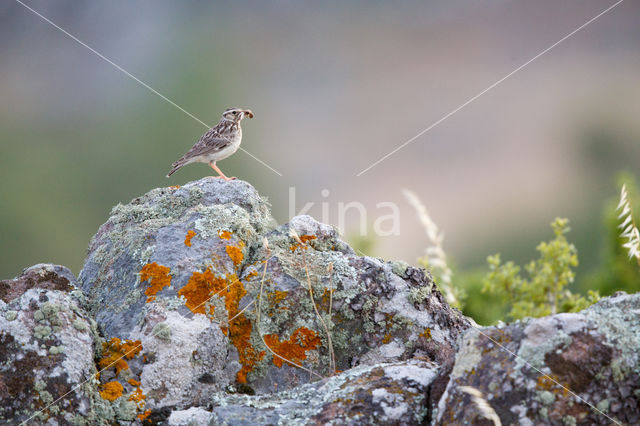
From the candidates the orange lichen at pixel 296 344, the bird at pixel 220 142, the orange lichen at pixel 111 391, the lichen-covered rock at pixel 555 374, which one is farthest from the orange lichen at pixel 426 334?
the bird at pixel 220 142

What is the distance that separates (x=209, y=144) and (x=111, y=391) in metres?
6.71

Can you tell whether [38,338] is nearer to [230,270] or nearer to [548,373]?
[230,270]

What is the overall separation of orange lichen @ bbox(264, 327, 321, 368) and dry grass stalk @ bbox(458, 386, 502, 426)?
74.5 inches

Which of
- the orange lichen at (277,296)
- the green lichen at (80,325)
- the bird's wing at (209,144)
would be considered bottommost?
the green lichen at (80,325)

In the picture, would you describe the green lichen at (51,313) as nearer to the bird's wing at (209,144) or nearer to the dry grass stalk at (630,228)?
the dry grass stalk at (630,228)

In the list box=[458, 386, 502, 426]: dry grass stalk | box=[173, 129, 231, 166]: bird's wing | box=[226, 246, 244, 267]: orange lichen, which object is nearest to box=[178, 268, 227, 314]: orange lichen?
box=[226, 246, 244, 267]: orange lichen

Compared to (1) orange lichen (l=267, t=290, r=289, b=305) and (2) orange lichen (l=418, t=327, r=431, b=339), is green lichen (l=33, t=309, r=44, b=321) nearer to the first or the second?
(1) orange lichen (l=267, t=290, r=289, b=305)

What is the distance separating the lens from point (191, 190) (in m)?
6.98

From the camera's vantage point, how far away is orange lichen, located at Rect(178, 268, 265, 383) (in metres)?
5.45

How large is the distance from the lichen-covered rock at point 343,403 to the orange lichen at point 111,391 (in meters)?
0.44

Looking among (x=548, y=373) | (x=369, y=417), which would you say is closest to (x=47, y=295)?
(x=369, y=417)

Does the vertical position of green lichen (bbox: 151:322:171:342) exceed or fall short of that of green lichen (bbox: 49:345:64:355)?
it exceeds it

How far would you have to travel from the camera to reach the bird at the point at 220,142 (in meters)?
10.9

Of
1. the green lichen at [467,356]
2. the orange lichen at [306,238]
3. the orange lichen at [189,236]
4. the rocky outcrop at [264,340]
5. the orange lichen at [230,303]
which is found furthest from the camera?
the orange lichen at [306,238]
